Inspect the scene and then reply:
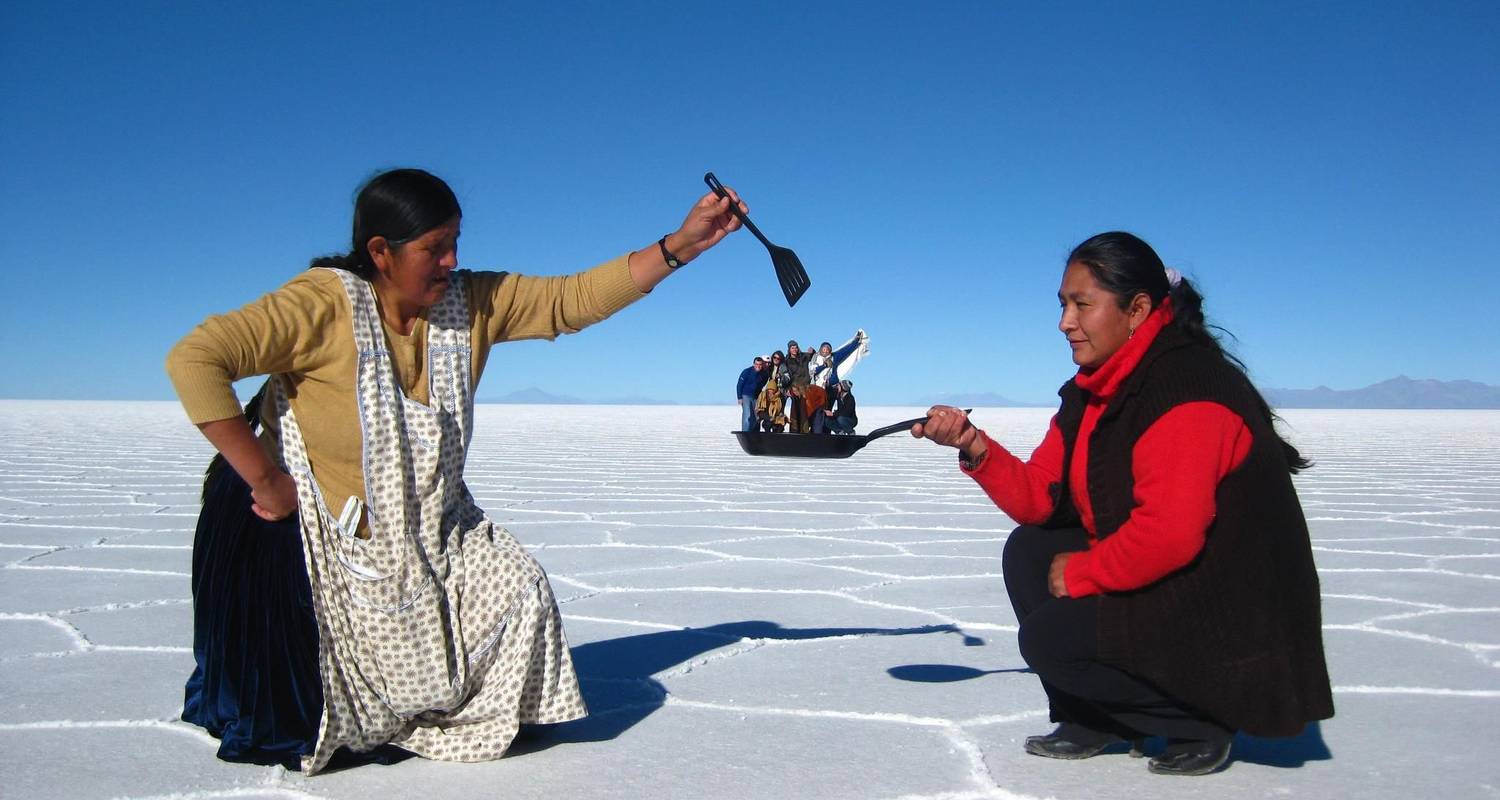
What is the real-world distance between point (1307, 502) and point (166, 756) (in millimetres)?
6041

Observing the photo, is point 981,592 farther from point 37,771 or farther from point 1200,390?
point 37,771

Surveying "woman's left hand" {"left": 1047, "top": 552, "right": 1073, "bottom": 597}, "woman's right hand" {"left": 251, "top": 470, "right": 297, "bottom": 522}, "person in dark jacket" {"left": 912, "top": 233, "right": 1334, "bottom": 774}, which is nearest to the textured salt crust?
"person in dark jacket" {"left": 912, "top": 233, "right": 1334, "bottom": 774}

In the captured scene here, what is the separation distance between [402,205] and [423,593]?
0.62 m

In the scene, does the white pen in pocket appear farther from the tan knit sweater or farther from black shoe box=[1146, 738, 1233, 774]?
black shoe box=[1146, 738, 1233, 774]

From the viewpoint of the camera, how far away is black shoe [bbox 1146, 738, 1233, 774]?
186 centimetres

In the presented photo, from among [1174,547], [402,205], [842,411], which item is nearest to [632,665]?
[402,205]

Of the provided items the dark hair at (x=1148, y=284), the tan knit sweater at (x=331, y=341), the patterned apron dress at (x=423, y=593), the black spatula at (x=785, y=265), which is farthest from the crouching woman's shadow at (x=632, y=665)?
the dark hair at (x=1148, y=284)

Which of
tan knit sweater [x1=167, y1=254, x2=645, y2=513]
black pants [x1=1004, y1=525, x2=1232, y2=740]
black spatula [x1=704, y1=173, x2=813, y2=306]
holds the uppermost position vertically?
black spatula [x1=704, y1=173, x2=813, y2=306]

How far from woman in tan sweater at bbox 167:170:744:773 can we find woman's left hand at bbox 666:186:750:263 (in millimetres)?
369

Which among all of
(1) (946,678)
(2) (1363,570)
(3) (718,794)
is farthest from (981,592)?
(3) (718,794)

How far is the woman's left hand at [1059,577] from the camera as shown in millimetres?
1874

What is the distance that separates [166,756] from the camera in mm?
1995

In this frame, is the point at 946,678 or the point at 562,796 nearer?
the point at 562,796

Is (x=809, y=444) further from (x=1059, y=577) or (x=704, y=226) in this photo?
(x=1059, y=577)
